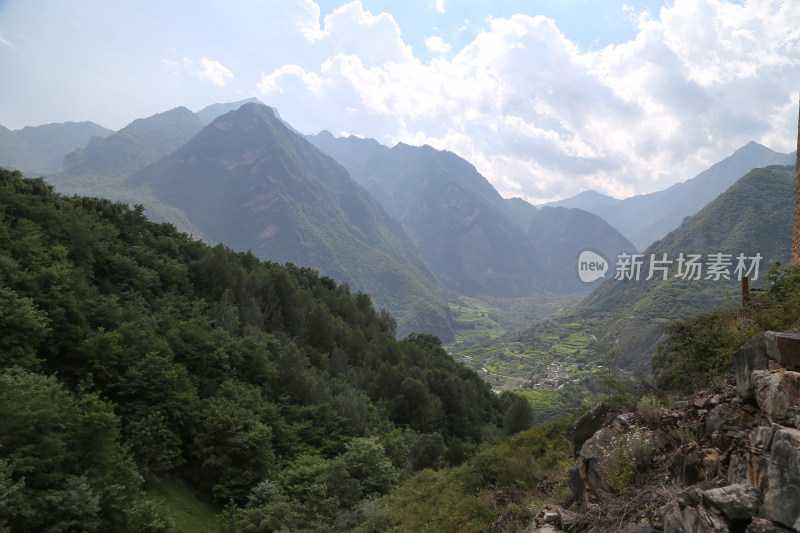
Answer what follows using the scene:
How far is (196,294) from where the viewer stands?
35.2m

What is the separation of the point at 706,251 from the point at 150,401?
416ft

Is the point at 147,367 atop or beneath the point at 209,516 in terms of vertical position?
atop

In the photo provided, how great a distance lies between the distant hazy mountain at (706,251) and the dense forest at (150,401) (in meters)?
71.1

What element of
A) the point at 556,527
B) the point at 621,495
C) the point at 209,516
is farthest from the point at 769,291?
the point at 209,516

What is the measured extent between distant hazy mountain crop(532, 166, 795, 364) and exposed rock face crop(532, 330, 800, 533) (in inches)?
3120

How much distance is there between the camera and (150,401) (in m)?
17.6

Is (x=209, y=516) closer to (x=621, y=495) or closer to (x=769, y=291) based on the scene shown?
(x=621, y=495)

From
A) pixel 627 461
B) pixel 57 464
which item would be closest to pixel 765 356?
pixel 627 461

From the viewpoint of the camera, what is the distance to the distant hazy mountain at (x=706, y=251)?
8425 centimetres

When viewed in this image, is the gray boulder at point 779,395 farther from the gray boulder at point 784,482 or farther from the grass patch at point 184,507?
the grass patch at point 184,507

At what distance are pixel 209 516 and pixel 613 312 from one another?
456ft

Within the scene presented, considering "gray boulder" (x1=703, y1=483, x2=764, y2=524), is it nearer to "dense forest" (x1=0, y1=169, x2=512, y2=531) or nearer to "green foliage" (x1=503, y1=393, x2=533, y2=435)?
"dense forest" (x1=0, y1=169, x2=512, y2=531)

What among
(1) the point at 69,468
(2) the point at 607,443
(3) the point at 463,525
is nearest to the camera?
(2) the point at 607,443

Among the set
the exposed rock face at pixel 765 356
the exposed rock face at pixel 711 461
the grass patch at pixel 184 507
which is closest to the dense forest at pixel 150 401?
the grass patch at pixel 184 507
